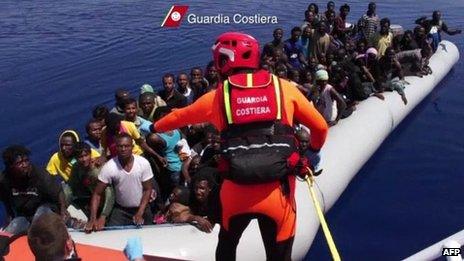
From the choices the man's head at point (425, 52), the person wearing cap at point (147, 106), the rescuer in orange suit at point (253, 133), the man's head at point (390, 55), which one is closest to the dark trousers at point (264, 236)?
the rescuer in orange suit at point (253, 133)

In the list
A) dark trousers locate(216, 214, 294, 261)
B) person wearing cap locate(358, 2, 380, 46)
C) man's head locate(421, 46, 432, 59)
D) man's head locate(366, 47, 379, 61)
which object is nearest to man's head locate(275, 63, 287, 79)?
man's head locate(366, 47, 379, 61)

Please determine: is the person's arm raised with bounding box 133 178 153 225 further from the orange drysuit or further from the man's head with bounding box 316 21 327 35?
the man's head with bounding box 316 21 327 35

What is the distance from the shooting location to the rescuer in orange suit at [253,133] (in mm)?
2279

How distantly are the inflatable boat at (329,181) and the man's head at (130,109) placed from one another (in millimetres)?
1234

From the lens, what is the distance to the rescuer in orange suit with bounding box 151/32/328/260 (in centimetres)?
228

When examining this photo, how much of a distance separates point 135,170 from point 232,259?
4.61ft

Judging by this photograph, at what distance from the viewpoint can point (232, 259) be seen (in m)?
2.62

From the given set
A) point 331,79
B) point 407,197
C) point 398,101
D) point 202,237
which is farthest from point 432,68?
point 202,237

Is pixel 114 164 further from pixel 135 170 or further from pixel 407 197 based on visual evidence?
pixel 407 197

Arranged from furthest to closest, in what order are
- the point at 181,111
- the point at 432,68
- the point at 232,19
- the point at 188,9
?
the point at 188,9 → the point at 232,19 → the point at 432,68 → the point at 181,111

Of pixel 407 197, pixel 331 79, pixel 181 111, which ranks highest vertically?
pixel 181 111

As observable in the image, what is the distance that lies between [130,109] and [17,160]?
4.08 feet

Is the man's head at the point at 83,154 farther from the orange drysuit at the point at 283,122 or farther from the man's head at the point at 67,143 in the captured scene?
the orange drysuit at the point at 283,122

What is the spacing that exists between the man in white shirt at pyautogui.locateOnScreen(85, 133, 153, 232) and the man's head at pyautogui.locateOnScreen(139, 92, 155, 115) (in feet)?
4.07
